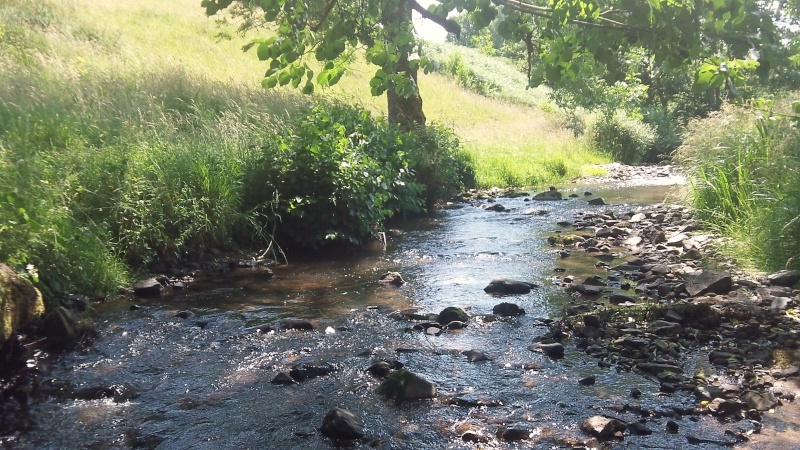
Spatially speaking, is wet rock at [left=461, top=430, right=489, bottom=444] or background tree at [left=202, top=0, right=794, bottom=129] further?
background tree at [left=202, top=0, right=794, bottom=129]

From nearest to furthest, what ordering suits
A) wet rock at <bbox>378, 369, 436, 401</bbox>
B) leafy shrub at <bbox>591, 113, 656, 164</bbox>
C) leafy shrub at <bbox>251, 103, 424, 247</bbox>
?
wet rock at <bbox>378, 369, 436, 401</bbox>
leafy shrub at <bbox>251, 103, 424, 247</bbox>
leafy shrub at <bbox>591, 113, 656, 164</bbox>

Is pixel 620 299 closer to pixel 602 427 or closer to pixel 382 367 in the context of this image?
pixel 382 367

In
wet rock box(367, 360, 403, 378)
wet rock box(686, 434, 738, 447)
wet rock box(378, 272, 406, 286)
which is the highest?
wet rock box(686, 434, 738, 447)

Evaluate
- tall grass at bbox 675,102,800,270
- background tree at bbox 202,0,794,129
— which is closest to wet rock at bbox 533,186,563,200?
tall grass at bbox 675,102,800,270

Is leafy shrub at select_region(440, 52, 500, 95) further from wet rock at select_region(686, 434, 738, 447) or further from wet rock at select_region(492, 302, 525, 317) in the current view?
wet rock at select_region(686, 434, 738, 447)

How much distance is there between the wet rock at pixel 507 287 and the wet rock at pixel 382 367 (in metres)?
2.46

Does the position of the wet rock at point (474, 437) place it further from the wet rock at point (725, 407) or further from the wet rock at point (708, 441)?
the wet rock at point (725, 407)

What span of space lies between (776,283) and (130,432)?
5958 mm

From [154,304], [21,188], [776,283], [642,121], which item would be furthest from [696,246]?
[642,121]

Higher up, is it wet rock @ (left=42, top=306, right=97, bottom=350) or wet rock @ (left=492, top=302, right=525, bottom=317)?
wet rock @ (left=42, top=306, right=97, bottom=350)

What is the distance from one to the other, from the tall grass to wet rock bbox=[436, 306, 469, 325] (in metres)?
3.27

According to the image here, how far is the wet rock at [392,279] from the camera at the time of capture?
7855 millimetres

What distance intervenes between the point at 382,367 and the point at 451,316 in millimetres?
1384

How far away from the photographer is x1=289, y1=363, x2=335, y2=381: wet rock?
4.96 meters
